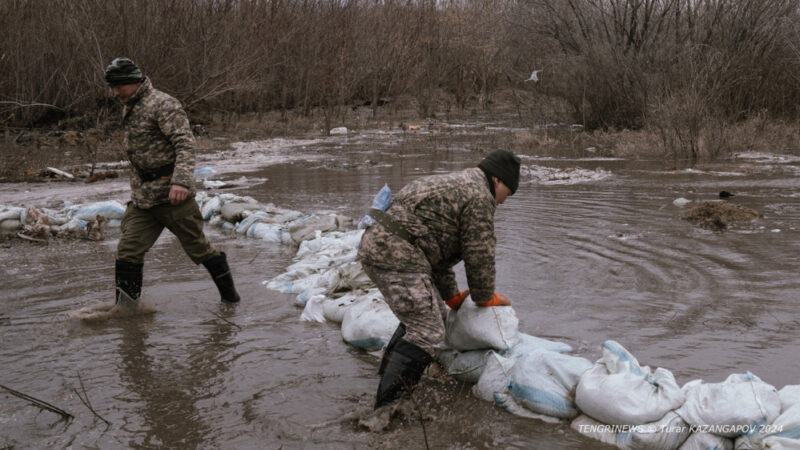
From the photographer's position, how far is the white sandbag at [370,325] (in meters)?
4.29

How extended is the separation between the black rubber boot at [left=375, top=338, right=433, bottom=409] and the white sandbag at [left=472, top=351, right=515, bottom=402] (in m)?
0.45

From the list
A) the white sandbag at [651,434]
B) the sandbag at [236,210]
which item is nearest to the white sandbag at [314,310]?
the white sandbag at [651,434]

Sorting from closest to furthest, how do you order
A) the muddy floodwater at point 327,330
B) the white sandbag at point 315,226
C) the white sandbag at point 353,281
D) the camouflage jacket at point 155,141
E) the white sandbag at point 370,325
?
the muddy floodwater at point 327,330, the white sandbag at point 370,325, the camouflage jacket at point 155,141, the white sandbag at point 353,281, the white sandbag at point 315,226

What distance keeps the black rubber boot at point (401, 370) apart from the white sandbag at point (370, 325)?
907mm

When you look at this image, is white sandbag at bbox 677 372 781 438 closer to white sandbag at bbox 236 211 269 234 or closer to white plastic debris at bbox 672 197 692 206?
white sandbag at bbox 236 211 269 234

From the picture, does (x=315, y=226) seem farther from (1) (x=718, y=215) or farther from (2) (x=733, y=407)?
(2) (x=733, y=407)

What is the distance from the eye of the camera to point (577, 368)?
343cm

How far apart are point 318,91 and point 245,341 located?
21907mm

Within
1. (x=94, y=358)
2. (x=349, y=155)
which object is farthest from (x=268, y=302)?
(x=349, y=155)

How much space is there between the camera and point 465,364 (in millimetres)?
3838

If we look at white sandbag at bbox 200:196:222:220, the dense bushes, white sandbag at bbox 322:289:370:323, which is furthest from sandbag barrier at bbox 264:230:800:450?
the dense bushes

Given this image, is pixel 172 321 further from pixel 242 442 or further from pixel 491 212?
pixel 491 212

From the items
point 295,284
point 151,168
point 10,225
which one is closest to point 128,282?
point 151,168

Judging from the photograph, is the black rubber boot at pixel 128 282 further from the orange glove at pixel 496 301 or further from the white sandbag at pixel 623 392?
the white sandbag at pixel 623 392
